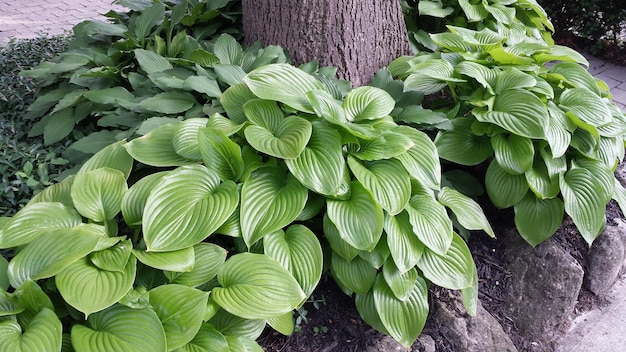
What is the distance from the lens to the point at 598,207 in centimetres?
226

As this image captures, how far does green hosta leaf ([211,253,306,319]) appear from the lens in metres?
1.53

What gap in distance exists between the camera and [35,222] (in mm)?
1623

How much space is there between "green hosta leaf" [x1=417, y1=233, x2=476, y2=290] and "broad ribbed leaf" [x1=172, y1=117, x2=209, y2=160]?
973mm

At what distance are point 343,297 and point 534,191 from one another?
0.98 m

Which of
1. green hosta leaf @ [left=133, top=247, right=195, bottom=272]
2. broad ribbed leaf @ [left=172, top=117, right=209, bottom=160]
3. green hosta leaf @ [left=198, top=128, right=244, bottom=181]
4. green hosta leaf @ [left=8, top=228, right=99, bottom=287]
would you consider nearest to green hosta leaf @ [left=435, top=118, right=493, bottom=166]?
green hosta leaf @ [left=198, top=128, right=244, bottom=181]

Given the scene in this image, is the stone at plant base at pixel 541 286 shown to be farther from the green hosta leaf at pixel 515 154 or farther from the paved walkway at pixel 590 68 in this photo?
the green hosta leaf at pixel 515 154

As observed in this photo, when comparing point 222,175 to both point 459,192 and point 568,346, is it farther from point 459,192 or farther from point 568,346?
point 568,346

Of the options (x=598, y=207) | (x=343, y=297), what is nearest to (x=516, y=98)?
(x=598, y=207)

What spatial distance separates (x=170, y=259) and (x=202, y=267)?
127 mm

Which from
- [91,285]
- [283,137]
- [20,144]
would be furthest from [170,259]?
[20,144]

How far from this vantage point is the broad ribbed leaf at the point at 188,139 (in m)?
1.90

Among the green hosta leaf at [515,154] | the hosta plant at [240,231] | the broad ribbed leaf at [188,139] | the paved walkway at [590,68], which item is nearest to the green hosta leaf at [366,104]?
the hosta plant at [240,231]

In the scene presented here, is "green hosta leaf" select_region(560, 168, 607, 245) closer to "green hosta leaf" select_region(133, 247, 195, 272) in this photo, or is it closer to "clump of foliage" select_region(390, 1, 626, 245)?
"clump of foliage" select_region(390, 1, 626, 245)

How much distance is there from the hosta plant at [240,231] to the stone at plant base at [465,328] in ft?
0.43
